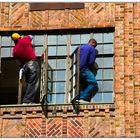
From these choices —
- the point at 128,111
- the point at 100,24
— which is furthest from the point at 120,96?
the point at 100,24

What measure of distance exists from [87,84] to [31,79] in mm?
1351

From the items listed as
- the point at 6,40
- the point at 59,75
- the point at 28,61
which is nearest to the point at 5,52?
the point at 6,40

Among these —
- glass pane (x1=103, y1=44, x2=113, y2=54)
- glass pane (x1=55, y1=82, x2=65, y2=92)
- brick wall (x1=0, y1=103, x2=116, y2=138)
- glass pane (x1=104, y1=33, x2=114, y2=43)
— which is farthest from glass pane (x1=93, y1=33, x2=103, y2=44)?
brick wall (x1=0, y1=103, x2=116, y2=138)

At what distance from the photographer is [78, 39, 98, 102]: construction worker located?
24.8m

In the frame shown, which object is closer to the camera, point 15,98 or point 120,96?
point 120,96

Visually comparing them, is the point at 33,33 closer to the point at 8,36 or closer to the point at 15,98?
the point at 8,36

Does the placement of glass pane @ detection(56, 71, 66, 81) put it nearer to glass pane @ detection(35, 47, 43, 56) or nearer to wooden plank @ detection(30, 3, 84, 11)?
glass pane @ detection(35, 47, 43, 56)

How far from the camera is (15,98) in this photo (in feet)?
97.5

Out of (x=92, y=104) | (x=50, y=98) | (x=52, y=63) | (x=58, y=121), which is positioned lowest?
(x=58, y=121)

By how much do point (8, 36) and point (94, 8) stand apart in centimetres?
224

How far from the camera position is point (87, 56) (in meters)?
25.1

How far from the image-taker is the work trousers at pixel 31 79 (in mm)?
24969

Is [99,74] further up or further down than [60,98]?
further up

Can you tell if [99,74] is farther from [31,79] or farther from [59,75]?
[31,79]
